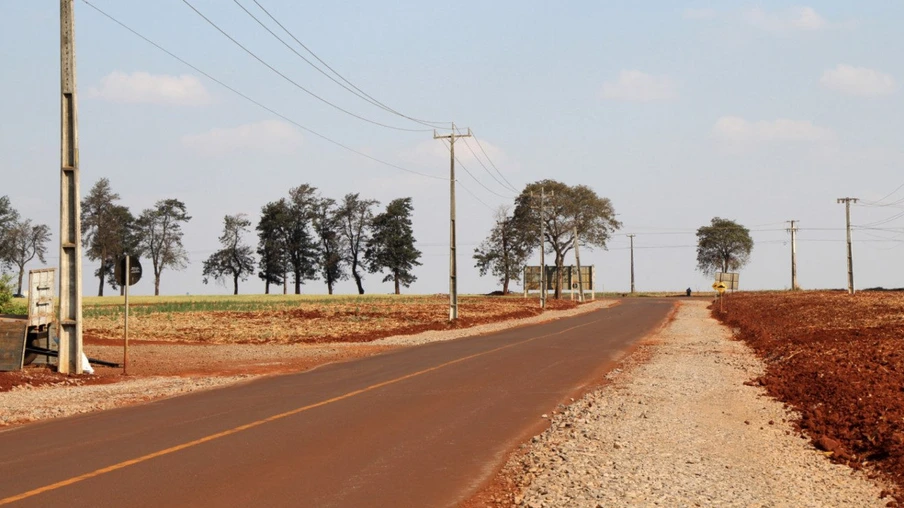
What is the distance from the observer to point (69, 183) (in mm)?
20891

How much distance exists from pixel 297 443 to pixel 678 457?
471 cm

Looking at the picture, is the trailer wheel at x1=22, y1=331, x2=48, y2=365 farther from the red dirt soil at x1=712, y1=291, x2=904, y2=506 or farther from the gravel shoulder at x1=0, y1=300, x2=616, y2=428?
the red dirt soil at x1=712, y1=291, x2=904, y2=506

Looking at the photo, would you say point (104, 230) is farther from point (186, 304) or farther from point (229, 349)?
point (229, 349)

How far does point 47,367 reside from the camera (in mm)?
21797

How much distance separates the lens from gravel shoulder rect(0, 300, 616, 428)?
1590 cm

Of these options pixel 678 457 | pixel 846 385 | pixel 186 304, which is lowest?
pixel 678 457

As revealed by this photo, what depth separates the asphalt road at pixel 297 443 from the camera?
28.0 ft

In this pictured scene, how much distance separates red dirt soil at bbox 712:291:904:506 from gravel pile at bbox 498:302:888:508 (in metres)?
0.38

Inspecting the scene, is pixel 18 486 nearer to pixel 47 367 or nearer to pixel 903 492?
pixel 903 492

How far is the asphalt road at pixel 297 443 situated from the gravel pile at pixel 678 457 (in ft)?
2.40

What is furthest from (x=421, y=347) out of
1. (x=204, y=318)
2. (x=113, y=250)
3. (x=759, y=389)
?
(x=113, y=250)

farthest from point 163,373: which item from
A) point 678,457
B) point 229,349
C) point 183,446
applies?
point 678,457

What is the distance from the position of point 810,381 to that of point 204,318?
143 feet

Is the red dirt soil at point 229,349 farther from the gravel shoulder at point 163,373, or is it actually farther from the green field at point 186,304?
the green field at point 186,304
